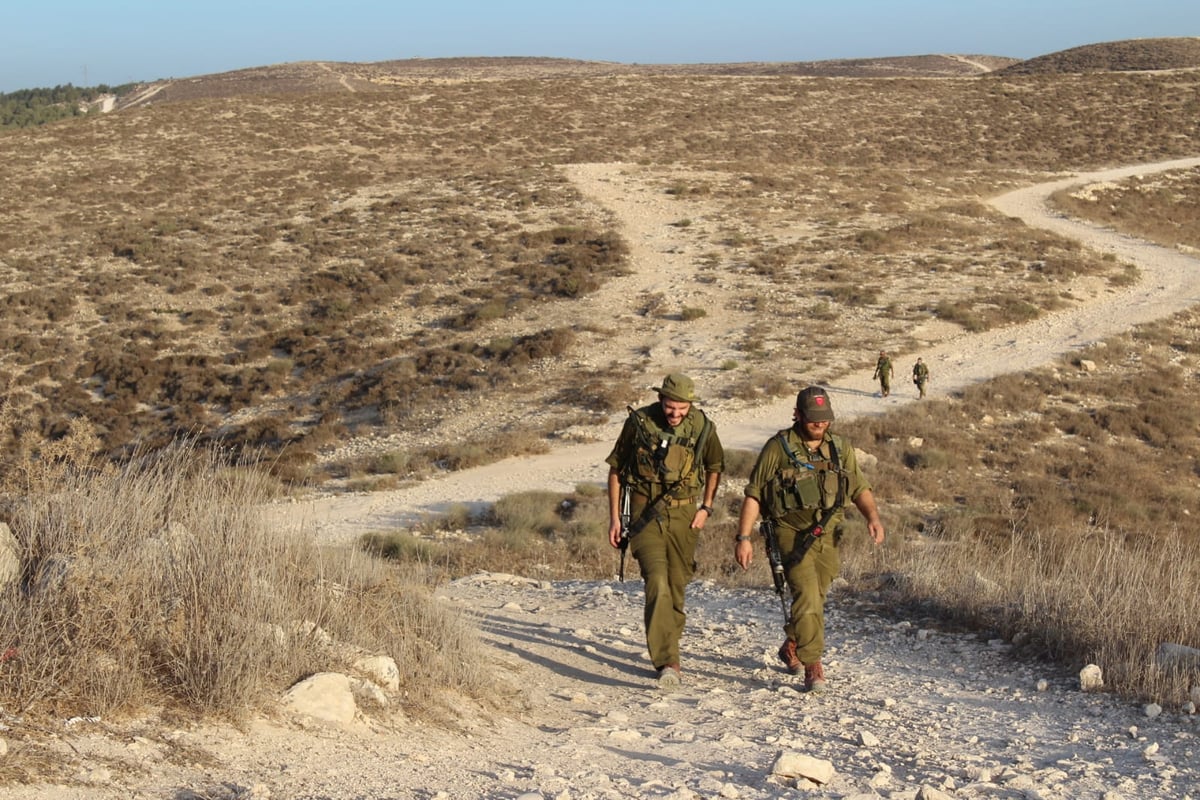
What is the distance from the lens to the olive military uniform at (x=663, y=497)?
20.3 feet

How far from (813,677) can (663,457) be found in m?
1.52

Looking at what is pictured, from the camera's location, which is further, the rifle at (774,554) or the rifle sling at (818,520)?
the rifle at (774,554)

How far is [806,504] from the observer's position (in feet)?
19.7

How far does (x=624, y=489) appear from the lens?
637cm

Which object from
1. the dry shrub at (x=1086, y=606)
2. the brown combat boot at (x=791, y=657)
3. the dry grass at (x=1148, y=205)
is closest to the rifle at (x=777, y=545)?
the brown combat boot at (x=791, y=657)

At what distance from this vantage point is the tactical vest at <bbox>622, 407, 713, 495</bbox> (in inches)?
242

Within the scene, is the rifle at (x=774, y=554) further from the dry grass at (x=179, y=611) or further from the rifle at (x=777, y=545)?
the dry grass at (x=179, y=611)

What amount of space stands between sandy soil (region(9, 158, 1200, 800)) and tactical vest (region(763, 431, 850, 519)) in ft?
3.60

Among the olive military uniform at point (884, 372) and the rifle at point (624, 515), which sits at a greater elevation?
the rifle at point (624, 515)

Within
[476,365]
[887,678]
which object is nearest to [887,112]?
[476,365]

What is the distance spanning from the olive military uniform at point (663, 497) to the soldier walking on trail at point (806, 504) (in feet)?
1.07

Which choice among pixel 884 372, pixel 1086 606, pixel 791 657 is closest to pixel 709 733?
pixel 791 657

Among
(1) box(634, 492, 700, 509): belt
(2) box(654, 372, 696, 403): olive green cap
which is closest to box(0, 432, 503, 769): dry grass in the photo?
(1) box(634, 492, 700, 509): belt

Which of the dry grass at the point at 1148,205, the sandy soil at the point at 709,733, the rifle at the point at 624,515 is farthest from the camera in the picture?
the dry grass at the point at 1148,205
